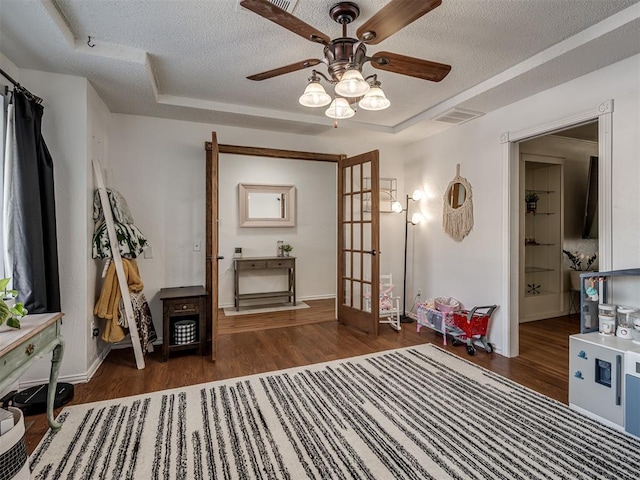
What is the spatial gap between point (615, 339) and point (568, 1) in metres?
2.12

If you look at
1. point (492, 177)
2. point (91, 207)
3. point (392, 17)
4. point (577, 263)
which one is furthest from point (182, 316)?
point (577, 263)

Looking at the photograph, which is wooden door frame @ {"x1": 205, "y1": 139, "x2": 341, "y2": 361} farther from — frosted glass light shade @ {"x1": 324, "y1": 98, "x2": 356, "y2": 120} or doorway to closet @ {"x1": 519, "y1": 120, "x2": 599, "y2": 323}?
doorway to closet @ {"x1": 519, "y1": 120, "x2": 599, "y2": 323}

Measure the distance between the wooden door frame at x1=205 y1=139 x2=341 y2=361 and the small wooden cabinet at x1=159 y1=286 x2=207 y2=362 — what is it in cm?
12

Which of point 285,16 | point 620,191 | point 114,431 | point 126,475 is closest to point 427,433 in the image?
point 126,475

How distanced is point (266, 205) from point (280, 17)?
4.20 metres

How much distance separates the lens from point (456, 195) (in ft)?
12.8

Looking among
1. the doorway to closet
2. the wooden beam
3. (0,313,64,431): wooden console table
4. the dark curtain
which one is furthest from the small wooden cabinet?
the doorway to closet

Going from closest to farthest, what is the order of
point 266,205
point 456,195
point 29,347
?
point 29,347 < point 456,195 < point 266,205

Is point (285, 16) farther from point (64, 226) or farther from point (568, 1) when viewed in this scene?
point (64, 226)

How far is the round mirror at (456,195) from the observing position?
3.80m

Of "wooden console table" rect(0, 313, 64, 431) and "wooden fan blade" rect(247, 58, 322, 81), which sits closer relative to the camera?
"wooden console table" rect(0, 313, 64, 431)

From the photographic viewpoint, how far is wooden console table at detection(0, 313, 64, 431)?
149cm

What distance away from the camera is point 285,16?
1.52m

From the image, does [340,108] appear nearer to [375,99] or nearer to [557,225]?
[375,99]
